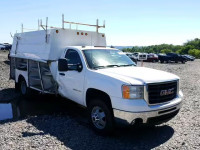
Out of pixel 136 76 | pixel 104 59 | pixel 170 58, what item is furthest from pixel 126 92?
pixel 170 58

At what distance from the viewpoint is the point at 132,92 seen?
4.25 m

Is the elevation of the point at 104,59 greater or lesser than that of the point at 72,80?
→ greater

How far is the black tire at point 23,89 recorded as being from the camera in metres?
8.33

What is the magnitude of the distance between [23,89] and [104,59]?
449cm

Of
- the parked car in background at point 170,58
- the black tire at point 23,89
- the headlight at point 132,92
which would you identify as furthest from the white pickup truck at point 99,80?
the parked car in background at point 170,58

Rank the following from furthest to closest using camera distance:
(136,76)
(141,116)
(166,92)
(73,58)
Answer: (73,58), (166,92), (136,76), (141,116)

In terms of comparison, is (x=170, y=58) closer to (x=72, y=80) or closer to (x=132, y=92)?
(x=72, y=80)

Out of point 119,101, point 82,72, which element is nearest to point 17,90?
point 82,72

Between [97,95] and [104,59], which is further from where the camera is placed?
[104,59]

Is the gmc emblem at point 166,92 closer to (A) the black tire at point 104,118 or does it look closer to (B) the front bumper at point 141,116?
(B) the front bumper at point 141,116

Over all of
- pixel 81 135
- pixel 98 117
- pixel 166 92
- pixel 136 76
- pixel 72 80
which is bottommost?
pixel 81 135

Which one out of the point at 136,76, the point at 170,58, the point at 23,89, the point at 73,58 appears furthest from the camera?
the point at 170,58

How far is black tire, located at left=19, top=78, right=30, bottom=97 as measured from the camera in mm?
8331

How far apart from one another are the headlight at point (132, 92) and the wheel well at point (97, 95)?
1.59 feet
